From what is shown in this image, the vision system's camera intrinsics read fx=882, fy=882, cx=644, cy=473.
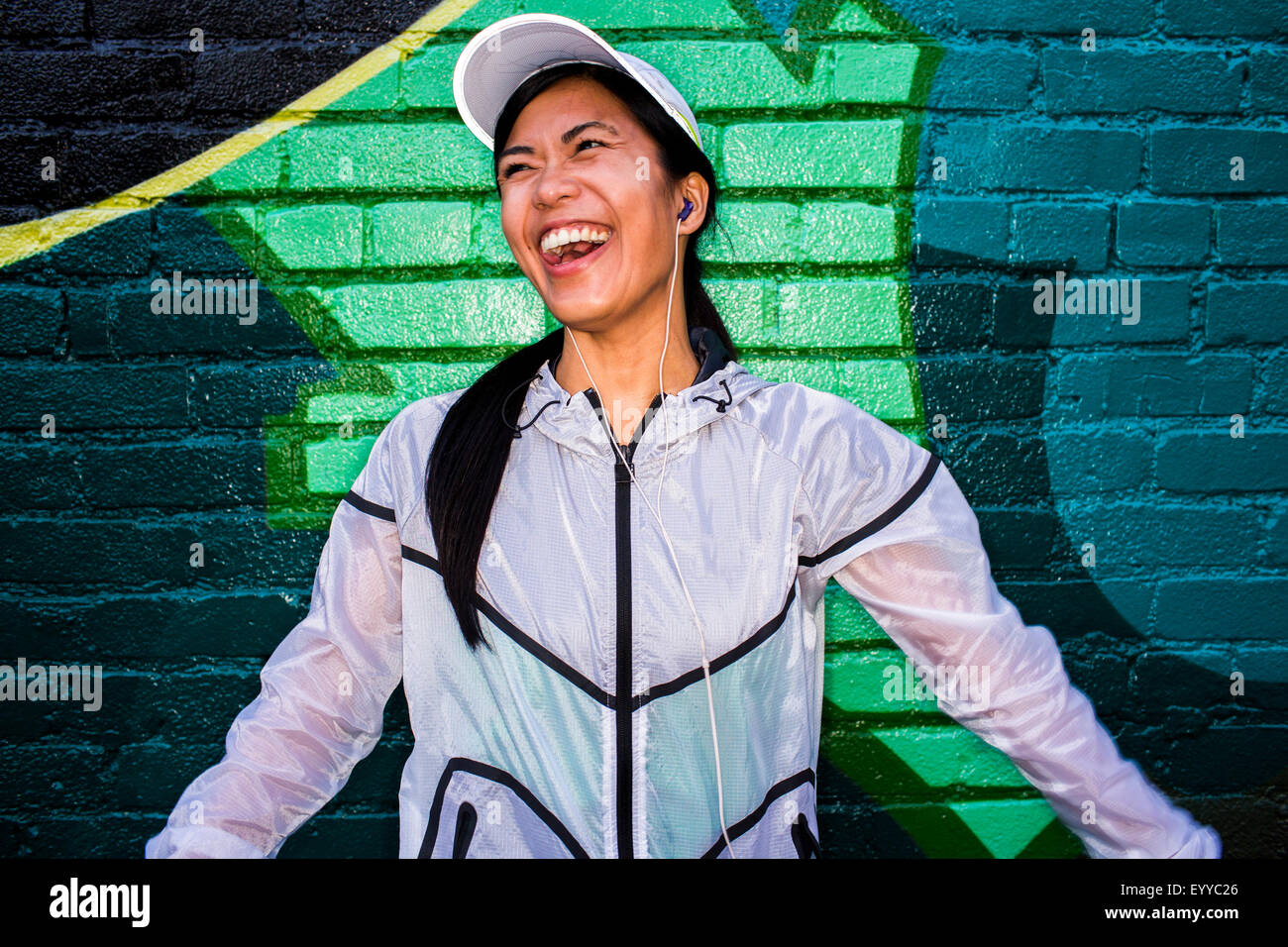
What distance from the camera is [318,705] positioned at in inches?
56.4

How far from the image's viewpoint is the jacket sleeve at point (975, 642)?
4.37 feet

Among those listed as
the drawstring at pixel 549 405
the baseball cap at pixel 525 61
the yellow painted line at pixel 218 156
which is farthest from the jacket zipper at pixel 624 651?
the yellow painted line at pixel 218 156

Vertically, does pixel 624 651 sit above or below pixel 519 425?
below

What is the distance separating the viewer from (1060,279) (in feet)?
6.45

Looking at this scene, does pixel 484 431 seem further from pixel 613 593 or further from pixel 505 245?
pixel 505 245

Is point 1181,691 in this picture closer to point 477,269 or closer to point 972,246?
point 972,246

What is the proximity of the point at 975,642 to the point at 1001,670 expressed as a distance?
0.18 ft

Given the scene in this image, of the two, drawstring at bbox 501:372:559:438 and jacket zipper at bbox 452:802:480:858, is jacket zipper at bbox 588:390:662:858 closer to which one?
drawstring at bbox 501:372:559:438

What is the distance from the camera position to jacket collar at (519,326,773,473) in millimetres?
1461

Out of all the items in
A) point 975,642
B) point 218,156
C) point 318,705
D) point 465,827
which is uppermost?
point 218,156

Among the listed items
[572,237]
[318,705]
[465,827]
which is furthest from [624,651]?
[572,237]

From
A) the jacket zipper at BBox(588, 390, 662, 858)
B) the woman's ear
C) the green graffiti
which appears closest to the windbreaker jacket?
the jacket zipper at BBox(588, 390, 662, 858)

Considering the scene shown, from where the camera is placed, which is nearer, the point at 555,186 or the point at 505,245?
the point at 555,186

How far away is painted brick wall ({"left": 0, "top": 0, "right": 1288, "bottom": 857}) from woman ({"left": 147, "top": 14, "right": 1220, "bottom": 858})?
43 centimetres
